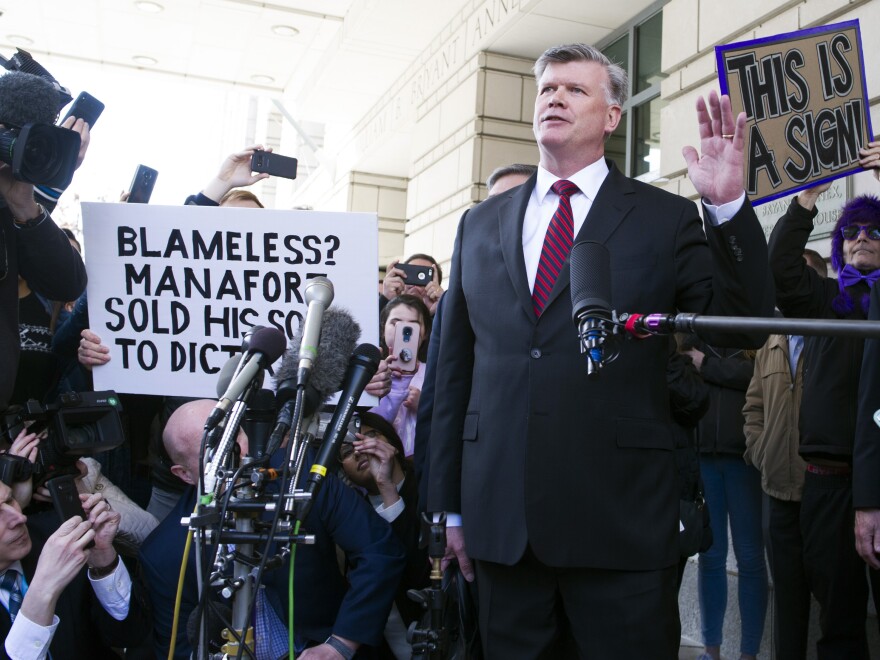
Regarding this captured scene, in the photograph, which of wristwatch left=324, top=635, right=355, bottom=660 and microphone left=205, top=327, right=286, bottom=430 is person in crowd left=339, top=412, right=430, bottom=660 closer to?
wristwatch left=324, top=635, right=355, bottom=660

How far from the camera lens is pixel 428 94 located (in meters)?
11.6

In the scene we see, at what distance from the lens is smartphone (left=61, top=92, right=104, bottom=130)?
312 centimetres

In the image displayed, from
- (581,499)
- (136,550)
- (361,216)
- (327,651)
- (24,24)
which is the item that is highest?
(24,24)

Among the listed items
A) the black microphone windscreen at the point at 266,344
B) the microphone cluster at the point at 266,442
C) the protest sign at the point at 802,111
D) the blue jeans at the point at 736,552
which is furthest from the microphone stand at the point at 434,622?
the blue jeans at the point at 736,552

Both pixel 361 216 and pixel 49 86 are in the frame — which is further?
pixel 361 216

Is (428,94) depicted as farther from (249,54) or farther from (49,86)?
(49,86)

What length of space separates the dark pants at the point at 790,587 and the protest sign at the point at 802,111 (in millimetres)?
1456

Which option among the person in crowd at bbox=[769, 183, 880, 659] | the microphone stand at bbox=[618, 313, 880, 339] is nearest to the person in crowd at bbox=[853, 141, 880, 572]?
the person in crowd at bbox=[769, 183, 880, 659]

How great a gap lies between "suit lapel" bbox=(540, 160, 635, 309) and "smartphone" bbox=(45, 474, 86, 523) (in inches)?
59.8

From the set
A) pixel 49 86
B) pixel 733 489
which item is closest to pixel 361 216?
pixel 49 86

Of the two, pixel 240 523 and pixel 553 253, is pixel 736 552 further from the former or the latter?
pixel 240 523

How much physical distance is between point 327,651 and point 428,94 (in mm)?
9508

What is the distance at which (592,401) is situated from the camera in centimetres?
230

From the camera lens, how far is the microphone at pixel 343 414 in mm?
1908
